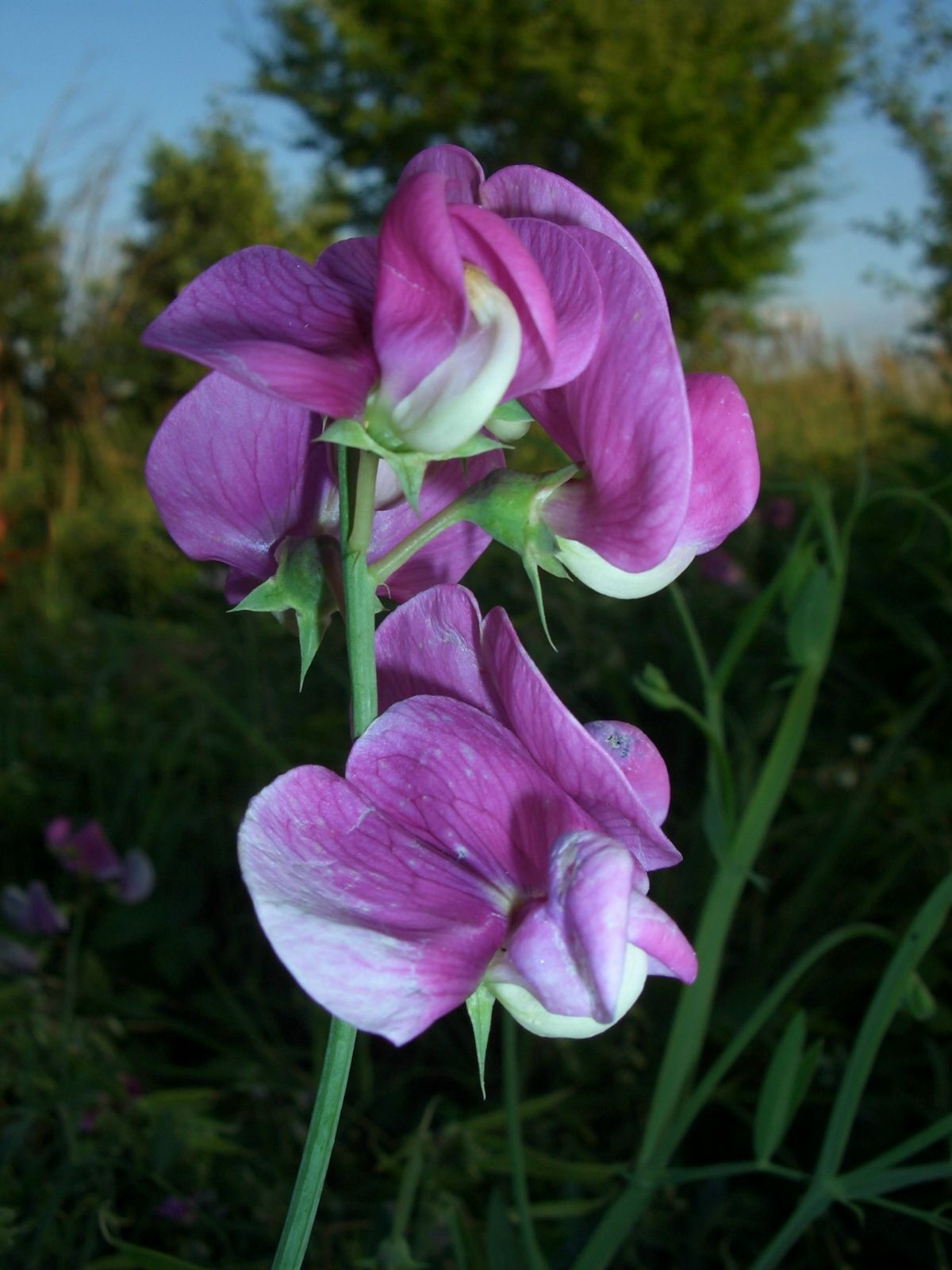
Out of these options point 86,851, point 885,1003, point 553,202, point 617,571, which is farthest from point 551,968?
point 86,851

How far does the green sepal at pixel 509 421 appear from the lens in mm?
350

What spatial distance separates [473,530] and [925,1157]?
1025mm

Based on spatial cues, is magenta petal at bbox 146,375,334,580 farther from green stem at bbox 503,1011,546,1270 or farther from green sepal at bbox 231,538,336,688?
green stem at bbox 503,1011,546,1270

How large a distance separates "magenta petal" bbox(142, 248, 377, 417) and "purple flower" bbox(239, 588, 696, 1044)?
87 mm

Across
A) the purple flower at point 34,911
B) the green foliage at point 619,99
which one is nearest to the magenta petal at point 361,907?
the purple flower at point 34,911

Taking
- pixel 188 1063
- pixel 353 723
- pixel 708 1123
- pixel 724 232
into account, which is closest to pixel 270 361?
pixel 353 723

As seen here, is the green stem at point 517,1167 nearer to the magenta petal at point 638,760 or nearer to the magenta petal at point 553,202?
the magenta petal at point 638,760

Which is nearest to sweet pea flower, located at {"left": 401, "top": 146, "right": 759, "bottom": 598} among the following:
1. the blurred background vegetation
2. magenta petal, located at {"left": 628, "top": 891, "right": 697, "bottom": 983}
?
magenta petal, located at {"left": 628, "top": 891, "right": 697, "bottom": 983}

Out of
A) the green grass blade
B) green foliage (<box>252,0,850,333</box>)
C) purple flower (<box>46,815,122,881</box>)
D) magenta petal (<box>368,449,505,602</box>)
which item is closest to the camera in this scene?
magenta petal (<box>368,449,505,602</box>)

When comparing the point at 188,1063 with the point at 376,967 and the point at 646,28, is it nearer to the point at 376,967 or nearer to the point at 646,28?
the point at 376,967

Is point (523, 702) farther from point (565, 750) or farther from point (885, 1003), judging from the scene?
point (885, 1003)

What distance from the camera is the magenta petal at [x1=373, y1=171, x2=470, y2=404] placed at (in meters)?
0.31

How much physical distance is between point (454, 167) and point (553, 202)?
0.12 feet

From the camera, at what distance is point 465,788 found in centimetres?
36
